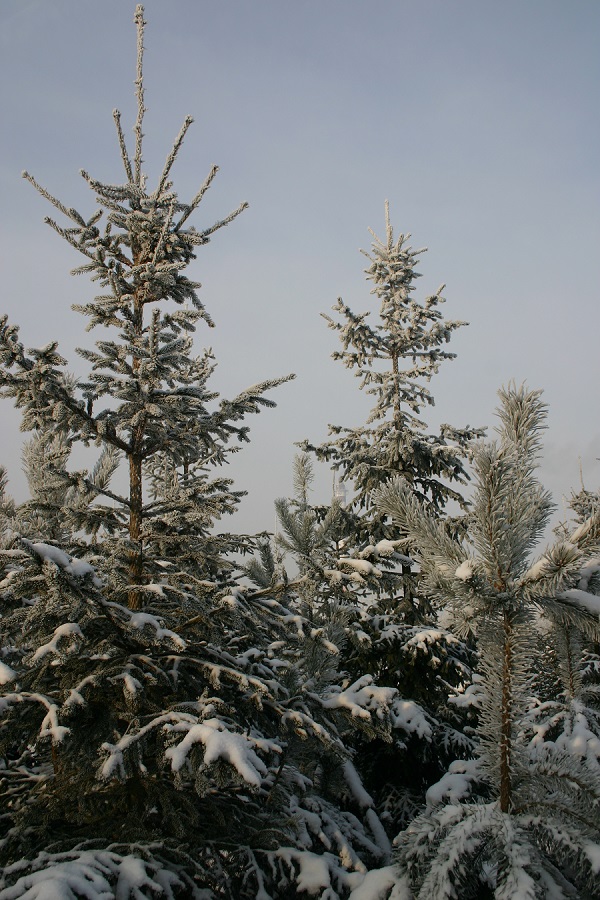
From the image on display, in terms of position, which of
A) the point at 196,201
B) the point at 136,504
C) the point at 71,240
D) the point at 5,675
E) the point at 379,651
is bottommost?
the point at 5,675

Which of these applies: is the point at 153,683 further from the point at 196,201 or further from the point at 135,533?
the point at 196,201

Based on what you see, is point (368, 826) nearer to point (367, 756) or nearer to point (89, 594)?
point (367, 756)

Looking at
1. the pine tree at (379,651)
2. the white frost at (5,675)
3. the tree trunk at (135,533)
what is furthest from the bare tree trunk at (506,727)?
the tree trunk at (135,533)

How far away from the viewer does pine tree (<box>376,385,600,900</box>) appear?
221 centimetres

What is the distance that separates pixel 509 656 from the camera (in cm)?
253

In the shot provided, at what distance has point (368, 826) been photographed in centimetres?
617

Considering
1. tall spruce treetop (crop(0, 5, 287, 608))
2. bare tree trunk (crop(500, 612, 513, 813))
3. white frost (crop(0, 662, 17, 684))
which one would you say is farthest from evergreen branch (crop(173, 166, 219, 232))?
bare tree trunk (crop(500, 612, 513, 813))

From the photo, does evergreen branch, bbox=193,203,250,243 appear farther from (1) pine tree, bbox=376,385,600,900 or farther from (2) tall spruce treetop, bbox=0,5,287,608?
(1) pine tree, bbox=376,385,600,900

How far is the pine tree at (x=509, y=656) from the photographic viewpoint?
221 cm

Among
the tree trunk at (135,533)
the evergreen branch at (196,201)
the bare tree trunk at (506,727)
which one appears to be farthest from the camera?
the evergreen branch at (196,201)

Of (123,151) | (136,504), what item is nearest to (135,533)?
(136,504)

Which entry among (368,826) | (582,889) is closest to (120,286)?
(582,889)

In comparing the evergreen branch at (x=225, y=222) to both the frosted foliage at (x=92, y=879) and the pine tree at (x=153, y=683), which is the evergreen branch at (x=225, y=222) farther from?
the frosted foliage at (x=92, y=879)

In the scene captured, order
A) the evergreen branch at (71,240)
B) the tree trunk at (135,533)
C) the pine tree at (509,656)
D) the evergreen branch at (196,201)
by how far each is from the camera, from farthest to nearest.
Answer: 1. the evergreen branch at (196,201)
2. the evergreen branch at (71,240)
3. the tree trunk at (135,533)
4. the pine tree at (509,656)
